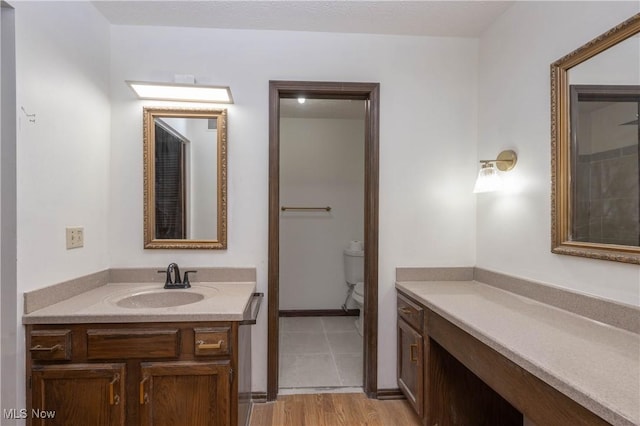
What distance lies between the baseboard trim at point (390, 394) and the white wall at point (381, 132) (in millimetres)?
43

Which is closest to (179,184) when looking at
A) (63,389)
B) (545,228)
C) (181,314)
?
(181,314)

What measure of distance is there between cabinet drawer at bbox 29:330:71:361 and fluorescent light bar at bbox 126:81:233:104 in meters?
1.32

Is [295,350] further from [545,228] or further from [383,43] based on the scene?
[383,43]

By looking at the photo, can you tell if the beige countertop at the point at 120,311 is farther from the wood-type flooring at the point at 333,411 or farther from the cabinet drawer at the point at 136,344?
the wood-type flooring at the point at 333,411

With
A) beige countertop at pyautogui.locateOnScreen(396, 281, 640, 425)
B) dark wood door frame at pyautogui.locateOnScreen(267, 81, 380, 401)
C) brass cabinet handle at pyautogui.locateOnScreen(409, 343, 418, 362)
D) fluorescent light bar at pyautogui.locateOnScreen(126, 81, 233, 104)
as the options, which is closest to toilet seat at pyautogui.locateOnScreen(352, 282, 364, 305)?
dark wood door frame at pyautogui.locateOnScreen(267, 81, 380, 401)

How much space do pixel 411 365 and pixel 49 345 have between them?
184 cm

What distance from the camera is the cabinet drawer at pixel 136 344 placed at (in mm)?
1455

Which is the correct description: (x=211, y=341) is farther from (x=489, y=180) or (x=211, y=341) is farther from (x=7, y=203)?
(x=489, y=180)

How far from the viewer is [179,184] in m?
2.14

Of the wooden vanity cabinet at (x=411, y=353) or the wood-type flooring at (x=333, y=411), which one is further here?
the wood-type flooring at (x=333, y=411)

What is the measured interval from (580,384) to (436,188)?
1536mm

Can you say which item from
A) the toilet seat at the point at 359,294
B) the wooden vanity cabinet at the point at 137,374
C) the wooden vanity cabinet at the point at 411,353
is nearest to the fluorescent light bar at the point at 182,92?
the wooden vanity cabinet at the point at 137,374

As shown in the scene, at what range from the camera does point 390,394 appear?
7.27ft

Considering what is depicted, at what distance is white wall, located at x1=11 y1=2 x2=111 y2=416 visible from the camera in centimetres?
141
